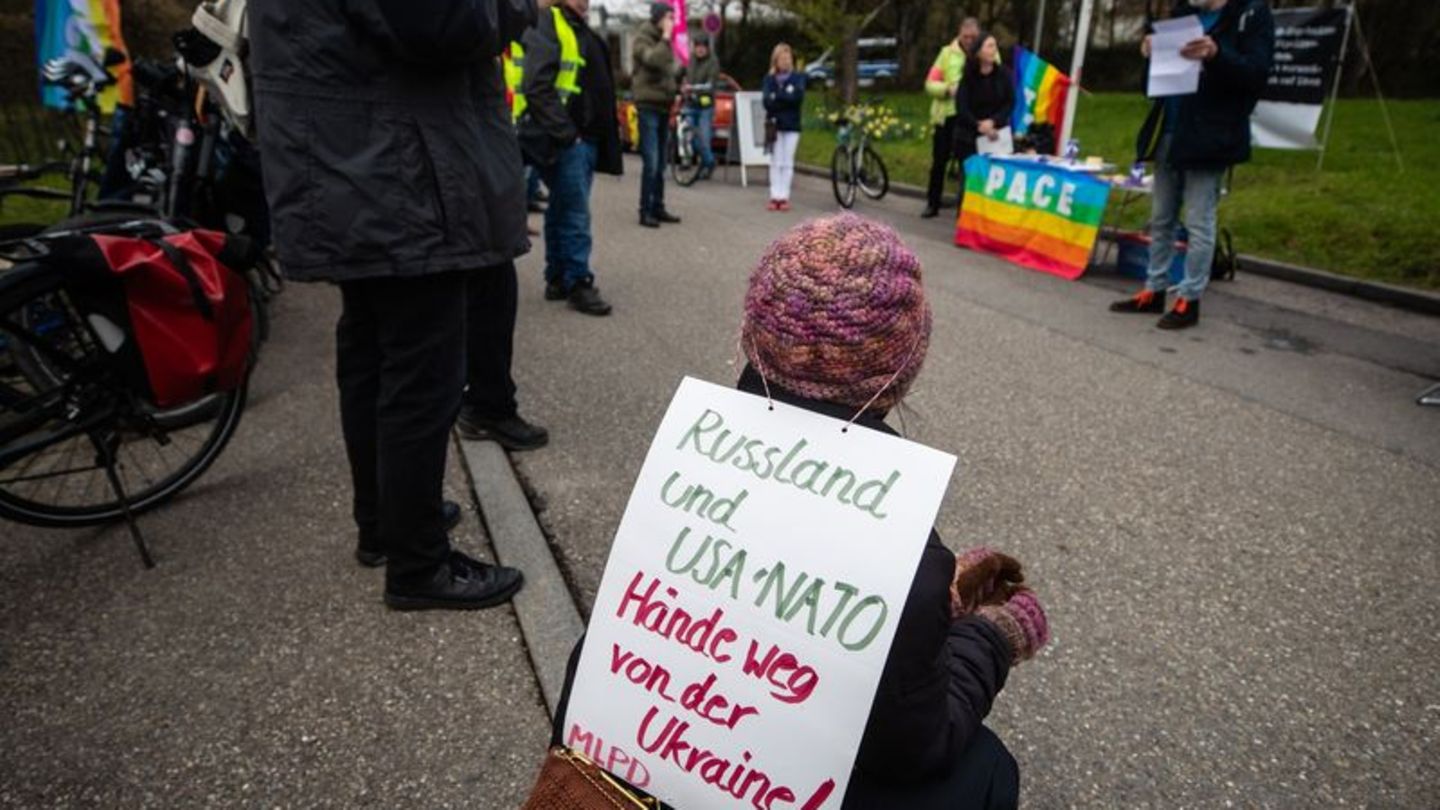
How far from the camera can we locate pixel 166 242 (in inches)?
94.9

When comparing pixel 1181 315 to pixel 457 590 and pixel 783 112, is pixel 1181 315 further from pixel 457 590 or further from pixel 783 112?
pixel 783 112

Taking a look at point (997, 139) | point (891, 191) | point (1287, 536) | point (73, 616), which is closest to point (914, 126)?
point (891, 191)

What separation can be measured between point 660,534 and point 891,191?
10.5 m

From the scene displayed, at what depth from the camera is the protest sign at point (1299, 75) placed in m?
8.02

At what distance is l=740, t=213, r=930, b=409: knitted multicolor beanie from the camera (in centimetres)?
103

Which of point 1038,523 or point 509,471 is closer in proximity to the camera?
point 1038,523

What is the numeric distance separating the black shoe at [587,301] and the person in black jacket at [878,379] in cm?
408

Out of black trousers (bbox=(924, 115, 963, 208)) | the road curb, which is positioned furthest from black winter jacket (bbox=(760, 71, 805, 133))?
the road curb

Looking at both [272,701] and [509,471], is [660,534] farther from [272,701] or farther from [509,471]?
[509,471]

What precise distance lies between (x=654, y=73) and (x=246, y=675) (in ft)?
23.0

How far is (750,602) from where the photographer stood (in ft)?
3.52

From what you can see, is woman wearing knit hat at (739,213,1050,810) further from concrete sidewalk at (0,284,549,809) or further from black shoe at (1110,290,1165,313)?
black shoe at (1110,290,1165,313)

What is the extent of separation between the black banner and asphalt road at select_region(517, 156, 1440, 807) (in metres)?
3.78

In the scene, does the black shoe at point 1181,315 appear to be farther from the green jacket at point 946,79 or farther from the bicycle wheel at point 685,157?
the bicycle wheel at point 685,157
